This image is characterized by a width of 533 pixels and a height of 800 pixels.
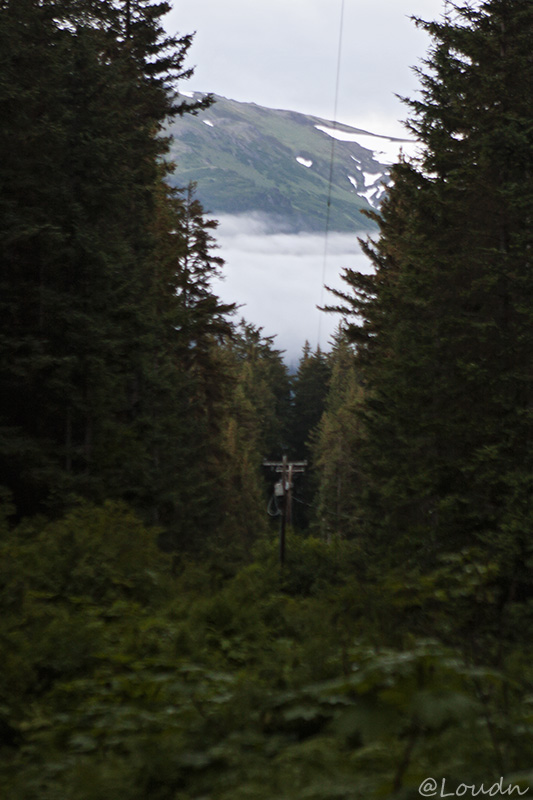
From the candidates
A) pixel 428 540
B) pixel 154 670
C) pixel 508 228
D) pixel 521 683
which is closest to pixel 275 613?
pixel 154 670

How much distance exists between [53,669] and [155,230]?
23330mm

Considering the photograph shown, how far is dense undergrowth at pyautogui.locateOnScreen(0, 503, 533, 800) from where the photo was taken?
303cm

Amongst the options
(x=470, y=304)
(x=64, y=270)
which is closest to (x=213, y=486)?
(x=64, y=270)

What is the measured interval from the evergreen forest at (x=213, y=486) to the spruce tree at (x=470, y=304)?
7 centimetres

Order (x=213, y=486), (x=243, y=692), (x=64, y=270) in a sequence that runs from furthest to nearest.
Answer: (x=213, y=486), (x=64, y=270), (x=243, y=692)

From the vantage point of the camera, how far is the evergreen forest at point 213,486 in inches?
143

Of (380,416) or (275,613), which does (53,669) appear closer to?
(275,613)

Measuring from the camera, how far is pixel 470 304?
16188 mm

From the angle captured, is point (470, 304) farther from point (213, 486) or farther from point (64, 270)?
point (213, 486)

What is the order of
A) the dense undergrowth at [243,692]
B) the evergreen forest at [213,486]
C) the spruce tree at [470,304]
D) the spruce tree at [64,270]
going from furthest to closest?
1. the spruce tree at [64,270]
2. the spruce tree at [470,304]
3. the evergreen forest at [213,486]
4. the dense undergrowth at [243,692]

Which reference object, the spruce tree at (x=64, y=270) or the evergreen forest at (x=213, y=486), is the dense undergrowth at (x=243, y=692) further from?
the spruce tree at (x=64, y=270)

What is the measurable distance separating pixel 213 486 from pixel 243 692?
29066 mm

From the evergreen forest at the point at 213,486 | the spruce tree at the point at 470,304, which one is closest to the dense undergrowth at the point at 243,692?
the evergreen forest at the point at 213,486

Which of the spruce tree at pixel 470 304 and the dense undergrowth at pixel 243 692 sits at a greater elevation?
the spruce tree at pixel 470 304
